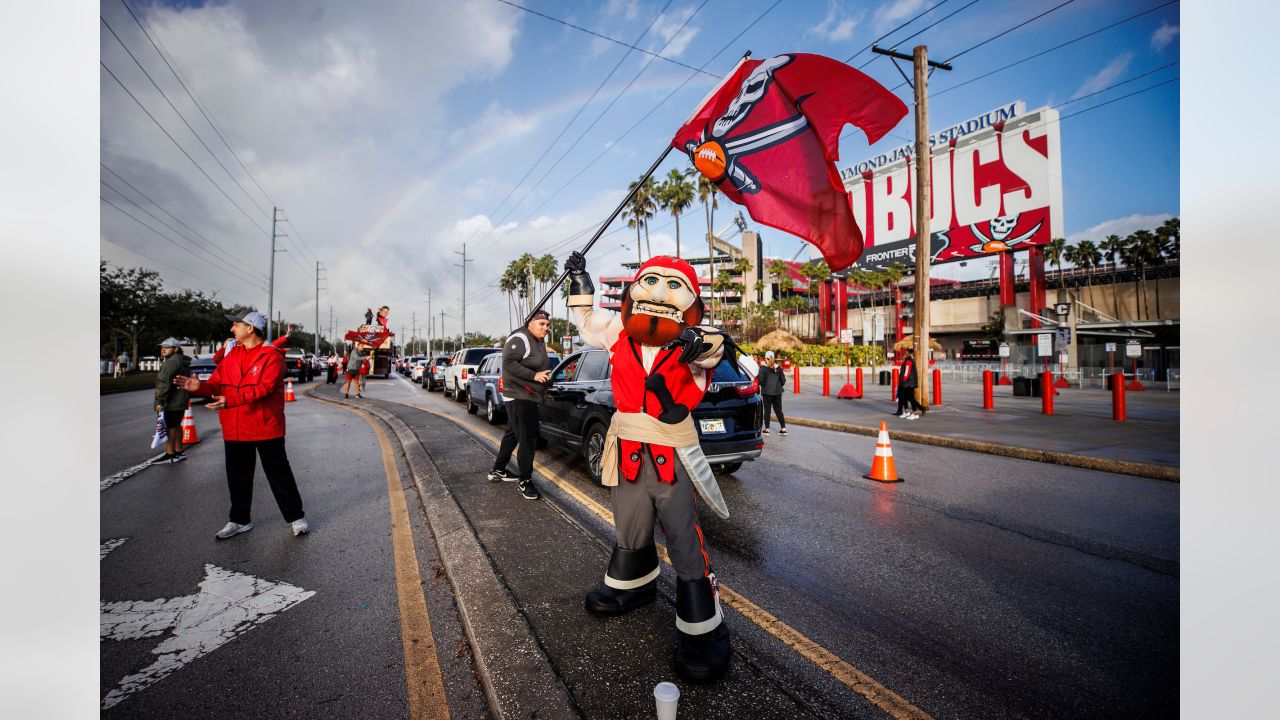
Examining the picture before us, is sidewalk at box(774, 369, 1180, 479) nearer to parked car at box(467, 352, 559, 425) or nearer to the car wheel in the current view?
parked car at box(467, 352, 559, 425)

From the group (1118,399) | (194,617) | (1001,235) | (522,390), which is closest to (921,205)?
(1118,399)

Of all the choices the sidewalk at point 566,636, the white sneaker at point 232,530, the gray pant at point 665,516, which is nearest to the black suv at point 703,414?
the sidewalk at point 566,636

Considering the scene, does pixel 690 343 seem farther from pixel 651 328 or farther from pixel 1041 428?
pixel 1041 428

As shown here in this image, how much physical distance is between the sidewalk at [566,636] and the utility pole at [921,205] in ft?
37.6

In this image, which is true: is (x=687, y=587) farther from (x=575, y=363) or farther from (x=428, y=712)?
(x=575, y=363)

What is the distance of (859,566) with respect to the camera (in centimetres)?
398

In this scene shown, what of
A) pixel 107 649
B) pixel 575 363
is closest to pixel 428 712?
pixel 107 649

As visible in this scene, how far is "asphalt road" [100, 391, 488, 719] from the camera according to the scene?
248cm

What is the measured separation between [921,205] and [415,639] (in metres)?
14.4

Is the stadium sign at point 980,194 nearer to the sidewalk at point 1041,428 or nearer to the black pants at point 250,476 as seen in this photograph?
the sidewalk at point 1041,428

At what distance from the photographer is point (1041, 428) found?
35.8 feet

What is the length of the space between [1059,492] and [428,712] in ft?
22.3

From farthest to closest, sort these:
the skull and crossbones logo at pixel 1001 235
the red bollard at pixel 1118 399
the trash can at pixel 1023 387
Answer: the skull and crossbones logo at pixel 1001 235
the trash can at pixel 1023 387
the red bollard at pixel 1118 399

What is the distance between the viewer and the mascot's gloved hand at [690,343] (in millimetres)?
2676
